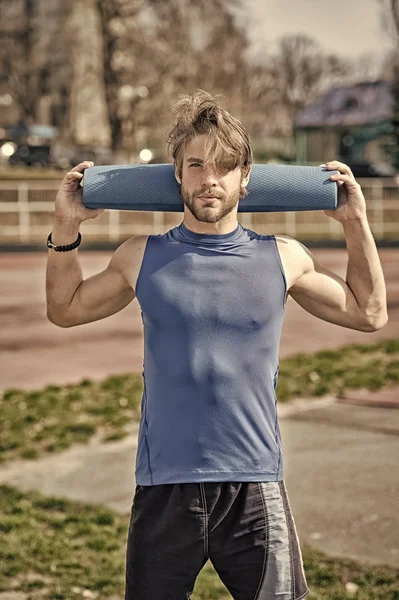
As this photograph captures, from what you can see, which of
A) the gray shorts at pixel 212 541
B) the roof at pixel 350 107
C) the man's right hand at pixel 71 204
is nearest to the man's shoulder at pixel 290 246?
the man's right hand at pixel 71 204

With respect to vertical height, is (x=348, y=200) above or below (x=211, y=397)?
above

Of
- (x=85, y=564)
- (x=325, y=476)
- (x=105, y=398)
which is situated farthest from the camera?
(x=105, y=398)

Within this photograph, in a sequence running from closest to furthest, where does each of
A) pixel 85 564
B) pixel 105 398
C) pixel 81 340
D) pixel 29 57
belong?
1. pixel 85 564
2. pixel 105 398
3. pixel 81 340
4. pixel 29 57

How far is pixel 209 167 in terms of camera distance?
9.46ft

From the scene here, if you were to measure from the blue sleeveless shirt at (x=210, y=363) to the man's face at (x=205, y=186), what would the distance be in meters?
0.10

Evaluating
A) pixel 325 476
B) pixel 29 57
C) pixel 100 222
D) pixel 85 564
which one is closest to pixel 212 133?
pixel 85 564

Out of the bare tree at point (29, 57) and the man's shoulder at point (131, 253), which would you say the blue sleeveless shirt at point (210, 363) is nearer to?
the man's shoulder at point (131, 253)

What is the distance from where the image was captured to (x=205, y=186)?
290 centimetres

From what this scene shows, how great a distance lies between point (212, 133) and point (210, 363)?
0.64 meters

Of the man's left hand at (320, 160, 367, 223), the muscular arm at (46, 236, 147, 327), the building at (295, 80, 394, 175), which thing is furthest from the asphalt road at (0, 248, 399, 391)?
the building at (295, 80, 394, 175)

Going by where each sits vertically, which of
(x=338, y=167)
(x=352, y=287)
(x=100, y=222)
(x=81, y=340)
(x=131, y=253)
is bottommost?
(x=81, y=340)

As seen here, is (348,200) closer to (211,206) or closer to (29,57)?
(211,206)

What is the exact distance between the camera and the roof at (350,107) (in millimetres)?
63188

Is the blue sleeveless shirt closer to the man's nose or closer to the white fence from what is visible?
the man's nose
